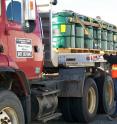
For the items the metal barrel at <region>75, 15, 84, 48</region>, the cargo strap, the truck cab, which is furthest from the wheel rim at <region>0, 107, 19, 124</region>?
the cargo strap

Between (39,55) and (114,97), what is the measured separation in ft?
11.9

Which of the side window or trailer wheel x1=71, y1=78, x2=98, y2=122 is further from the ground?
the side window

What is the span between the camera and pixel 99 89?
9906 millimetres

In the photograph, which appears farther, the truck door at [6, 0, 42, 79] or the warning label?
the warning label

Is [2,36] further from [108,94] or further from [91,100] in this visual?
[108,94]

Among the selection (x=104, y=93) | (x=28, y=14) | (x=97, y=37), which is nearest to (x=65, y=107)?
(x=104, y=93)

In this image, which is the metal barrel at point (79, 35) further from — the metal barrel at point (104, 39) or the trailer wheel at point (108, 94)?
the metal barrel at point (104, 39)

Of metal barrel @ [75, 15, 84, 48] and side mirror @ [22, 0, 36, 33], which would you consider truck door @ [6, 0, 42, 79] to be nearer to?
side mirror @ [22, 0, 36, 33]

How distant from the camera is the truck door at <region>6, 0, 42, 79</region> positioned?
6.37m

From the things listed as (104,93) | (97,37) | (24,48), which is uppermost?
(97,37)

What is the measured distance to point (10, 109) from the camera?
5.89 m

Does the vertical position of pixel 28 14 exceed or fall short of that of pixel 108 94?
it exceeds it

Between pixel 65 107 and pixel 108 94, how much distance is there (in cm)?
178

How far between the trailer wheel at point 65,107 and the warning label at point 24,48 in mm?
2206
